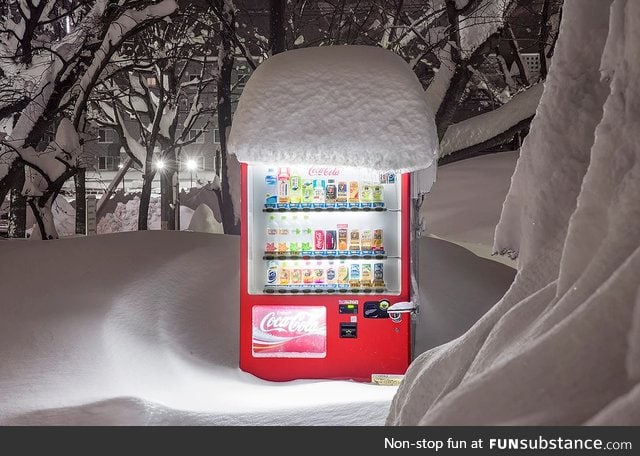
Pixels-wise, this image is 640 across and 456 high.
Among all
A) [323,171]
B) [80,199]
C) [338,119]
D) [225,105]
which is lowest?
[80,199]

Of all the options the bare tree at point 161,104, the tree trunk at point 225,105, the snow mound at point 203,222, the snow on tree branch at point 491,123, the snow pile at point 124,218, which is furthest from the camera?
the snow pile at point 124,218

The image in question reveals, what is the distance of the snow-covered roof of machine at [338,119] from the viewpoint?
262 inches

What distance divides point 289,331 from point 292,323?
0.09 meters

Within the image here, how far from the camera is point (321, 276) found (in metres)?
7.37

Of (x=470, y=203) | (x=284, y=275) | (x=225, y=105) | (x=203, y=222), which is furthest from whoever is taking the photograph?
(x=203, y=222)

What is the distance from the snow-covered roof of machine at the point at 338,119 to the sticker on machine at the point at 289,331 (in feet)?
5.50

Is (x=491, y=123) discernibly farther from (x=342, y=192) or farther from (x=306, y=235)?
(x=306, y=235)

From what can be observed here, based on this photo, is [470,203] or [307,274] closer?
[307,274]

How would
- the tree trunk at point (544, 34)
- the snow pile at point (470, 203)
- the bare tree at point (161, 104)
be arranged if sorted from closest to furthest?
the snow pile at point (470, 203), the tree trunk at point (544, 34), the bare tree at point (161, 104)

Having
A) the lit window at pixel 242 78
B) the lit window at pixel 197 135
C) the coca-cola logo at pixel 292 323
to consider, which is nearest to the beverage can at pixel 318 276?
the coca-cola logo at pixel 292 323

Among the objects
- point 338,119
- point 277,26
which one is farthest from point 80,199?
point 338,119

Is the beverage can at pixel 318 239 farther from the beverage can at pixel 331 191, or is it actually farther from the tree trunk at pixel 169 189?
the tree trunk at pixel 169 189

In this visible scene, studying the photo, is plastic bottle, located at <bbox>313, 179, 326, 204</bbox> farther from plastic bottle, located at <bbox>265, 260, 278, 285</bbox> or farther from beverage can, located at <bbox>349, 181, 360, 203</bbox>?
plastic bottle, located at <bbox>265, 260, 278, 285</bbox>

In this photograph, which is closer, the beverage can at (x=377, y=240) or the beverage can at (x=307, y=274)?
the beverage can at (x=377, y=240)
